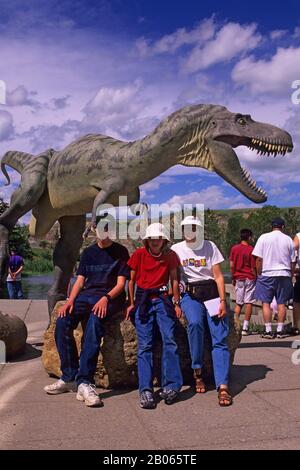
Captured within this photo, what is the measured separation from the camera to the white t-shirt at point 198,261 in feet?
15.4

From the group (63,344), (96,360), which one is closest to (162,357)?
(96,360)

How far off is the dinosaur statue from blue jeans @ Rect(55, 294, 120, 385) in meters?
1.01

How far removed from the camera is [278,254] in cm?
739

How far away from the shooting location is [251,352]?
624 centimetres

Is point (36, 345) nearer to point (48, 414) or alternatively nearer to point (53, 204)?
point (53, 204)

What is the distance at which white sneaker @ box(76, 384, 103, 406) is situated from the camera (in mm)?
4004

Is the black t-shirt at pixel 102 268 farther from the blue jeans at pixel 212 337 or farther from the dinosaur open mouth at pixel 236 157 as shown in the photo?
the dinosaur open mouth at pixel 236 157

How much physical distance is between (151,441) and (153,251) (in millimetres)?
1783

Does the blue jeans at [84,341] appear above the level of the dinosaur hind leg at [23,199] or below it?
below

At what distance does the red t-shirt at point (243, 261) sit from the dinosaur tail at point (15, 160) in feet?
11.5

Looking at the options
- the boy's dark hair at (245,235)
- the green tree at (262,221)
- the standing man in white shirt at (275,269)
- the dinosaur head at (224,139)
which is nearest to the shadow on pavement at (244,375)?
the dinosaur head at (224,139)

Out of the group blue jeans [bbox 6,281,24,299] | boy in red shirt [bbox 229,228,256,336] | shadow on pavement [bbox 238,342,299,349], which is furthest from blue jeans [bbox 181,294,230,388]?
blue jeans [bbox 6,281,24,299]

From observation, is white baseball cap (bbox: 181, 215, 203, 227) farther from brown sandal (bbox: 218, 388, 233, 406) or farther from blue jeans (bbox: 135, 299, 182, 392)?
brown sandal (bbox: 218, 388, 233, 406)

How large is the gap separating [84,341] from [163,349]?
673 mm
